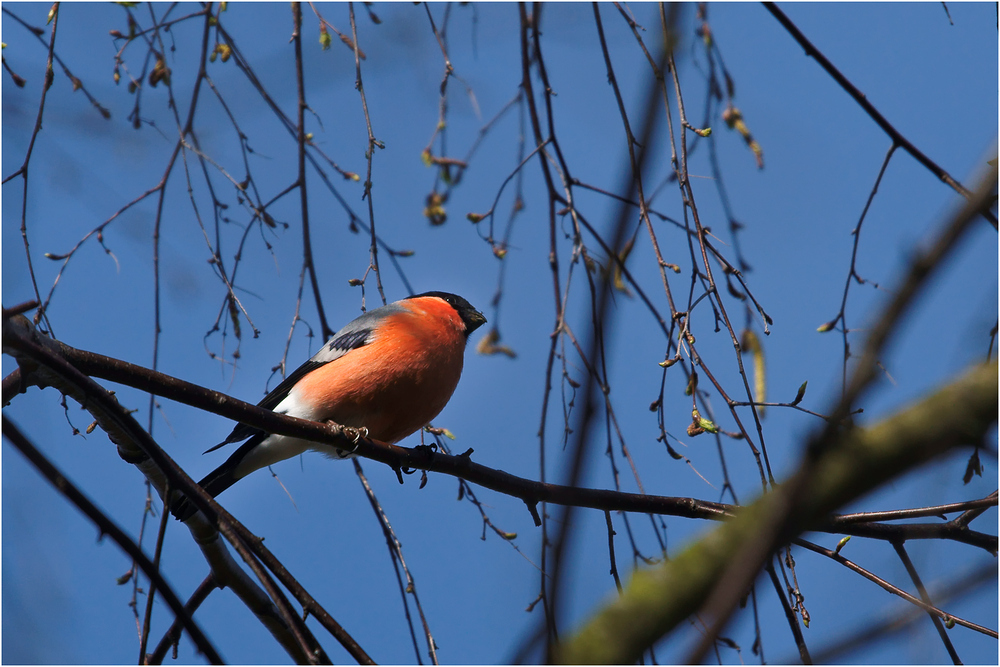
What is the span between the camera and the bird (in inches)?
141

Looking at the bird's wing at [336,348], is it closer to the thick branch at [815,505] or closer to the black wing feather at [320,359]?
the black wing feather at [320,359]

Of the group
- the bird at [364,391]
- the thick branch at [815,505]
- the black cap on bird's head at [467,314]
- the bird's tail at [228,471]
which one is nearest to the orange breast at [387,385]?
the bird at [364,391]

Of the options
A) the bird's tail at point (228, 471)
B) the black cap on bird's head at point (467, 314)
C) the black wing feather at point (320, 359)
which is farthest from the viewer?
the black cap on bird's head at point (467, 314)

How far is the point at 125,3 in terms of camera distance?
9.89 feet

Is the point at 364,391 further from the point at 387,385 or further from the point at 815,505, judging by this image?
the point at 815,505

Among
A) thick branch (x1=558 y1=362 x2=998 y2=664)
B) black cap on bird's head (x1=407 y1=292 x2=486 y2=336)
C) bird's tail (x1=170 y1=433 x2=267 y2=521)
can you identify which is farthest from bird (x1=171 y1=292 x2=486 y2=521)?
thick branch (x1=558 y1=362 x2=998 y2=664)

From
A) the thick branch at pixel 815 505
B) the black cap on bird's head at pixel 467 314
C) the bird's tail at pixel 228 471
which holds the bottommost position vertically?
the thick branch at pixel 815 505

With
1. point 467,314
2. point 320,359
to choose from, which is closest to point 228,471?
point 320,359

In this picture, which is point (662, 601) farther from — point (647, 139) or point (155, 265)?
point (155, 265)

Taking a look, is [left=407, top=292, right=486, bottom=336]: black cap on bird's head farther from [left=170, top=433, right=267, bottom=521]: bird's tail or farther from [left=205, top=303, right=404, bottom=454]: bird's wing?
[left=170, top=433, right=267, bottom=521]: bird's tail

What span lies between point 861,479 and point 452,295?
153 inches

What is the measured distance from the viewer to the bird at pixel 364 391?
11.8 feet

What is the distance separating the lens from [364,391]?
3.60 m

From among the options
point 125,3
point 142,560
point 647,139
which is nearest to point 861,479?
point 647,139
